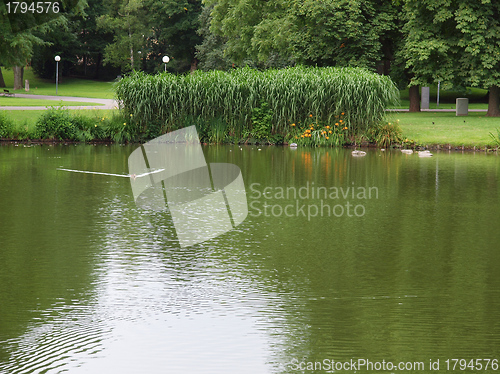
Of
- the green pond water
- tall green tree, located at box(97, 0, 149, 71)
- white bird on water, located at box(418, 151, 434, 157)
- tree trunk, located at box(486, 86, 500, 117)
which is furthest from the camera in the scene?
tall green tree, located at box(97, 0, 149, 71)

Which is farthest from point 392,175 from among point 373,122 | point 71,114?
point 71,114

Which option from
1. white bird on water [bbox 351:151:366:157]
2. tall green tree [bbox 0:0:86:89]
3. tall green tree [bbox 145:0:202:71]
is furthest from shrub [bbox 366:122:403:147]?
tall green tree [bbox 145:0:202:71]

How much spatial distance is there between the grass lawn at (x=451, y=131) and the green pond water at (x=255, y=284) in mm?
10053

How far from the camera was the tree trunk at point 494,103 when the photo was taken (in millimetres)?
29922

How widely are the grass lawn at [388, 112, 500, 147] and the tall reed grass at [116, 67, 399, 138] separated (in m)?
1.33

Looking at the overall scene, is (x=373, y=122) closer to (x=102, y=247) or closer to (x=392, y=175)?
(x=392, y=175)

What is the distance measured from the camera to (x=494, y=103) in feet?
99.0

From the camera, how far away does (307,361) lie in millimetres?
4625

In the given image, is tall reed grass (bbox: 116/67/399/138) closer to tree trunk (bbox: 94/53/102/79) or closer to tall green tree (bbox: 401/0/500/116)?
tall green tree (bbox: 401/0/500/116)

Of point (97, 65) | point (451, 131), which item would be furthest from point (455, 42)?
point (97, 65)

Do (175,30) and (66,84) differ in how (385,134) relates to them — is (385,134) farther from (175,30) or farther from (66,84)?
(175,30)

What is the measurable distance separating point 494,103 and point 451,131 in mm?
7774

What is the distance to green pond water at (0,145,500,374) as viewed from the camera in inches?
188

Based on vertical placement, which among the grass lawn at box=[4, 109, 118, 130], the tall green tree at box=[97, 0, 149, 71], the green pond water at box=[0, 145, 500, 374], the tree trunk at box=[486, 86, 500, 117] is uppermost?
the tall green tree at box=[97, 0, 149, 71]
